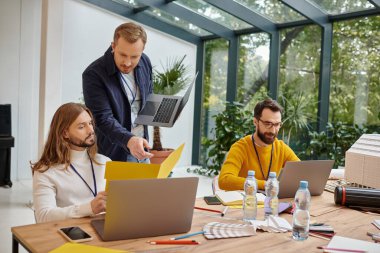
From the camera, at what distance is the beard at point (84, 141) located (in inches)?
76.7

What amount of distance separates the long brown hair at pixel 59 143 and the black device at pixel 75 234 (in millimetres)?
454

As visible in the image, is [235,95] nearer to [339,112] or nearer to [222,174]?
[339,112]

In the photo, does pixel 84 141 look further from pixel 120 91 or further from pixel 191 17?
pixel 191 17

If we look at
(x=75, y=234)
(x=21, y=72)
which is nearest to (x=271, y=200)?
(x=75, y=234)

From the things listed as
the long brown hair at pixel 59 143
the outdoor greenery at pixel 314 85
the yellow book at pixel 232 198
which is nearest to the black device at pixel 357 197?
the yellow book at pixel 232 198

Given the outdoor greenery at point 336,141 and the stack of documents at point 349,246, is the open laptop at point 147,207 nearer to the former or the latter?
the stack of documents at point 349,246

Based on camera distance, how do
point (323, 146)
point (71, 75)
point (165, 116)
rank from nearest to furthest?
point (165, 116) → point (323, 146) → point (71, 75)

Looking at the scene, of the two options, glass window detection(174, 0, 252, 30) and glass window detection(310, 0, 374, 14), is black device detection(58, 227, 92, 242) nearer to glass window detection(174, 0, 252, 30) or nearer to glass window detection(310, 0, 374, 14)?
glass window detection(310, 0, 374, 14)

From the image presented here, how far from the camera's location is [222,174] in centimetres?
255

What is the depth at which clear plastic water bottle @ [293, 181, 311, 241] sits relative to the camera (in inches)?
60.7

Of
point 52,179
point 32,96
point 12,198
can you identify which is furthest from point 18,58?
point 52,179

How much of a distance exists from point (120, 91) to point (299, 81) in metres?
4.02

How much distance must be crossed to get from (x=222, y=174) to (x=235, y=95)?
14.5 feet

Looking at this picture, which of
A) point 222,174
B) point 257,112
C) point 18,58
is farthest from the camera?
point 18,58
